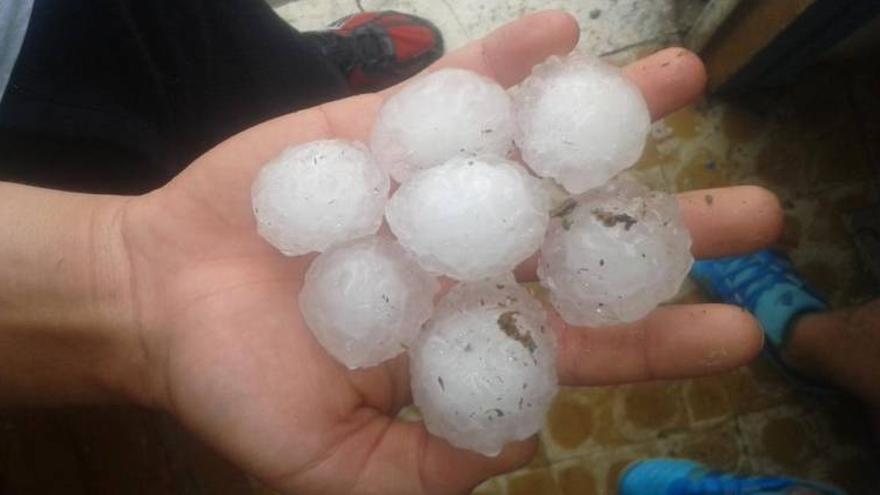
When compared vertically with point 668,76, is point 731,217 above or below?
below

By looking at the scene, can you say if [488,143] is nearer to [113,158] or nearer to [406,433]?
[406,433]

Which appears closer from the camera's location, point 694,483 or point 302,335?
point 302,335

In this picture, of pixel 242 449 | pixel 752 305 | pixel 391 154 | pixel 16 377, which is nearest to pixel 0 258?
pixel 16 377

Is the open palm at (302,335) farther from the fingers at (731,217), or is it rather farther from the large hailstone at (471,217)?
the large hailstone at (471,217)

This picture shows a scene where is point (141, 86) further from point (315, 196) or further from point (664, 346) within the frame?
point (664, 346)

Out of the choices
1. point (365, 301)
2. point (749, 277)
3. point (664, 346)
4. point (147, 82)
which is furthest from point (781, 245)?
point (147, 82)

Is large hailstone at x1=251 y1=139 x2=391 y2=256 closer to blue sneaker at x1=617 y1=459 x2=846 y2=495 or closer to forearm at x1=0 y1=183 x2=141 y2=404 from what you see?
forearm at x1=0 y1=183 x2=141 y2=404

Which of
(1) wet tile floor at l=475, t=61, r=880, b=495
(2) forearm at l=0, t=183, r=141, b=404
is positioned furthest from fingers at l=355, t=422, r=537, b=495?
(1) wet tile floor at l=475, t=61, r=880, b=495
